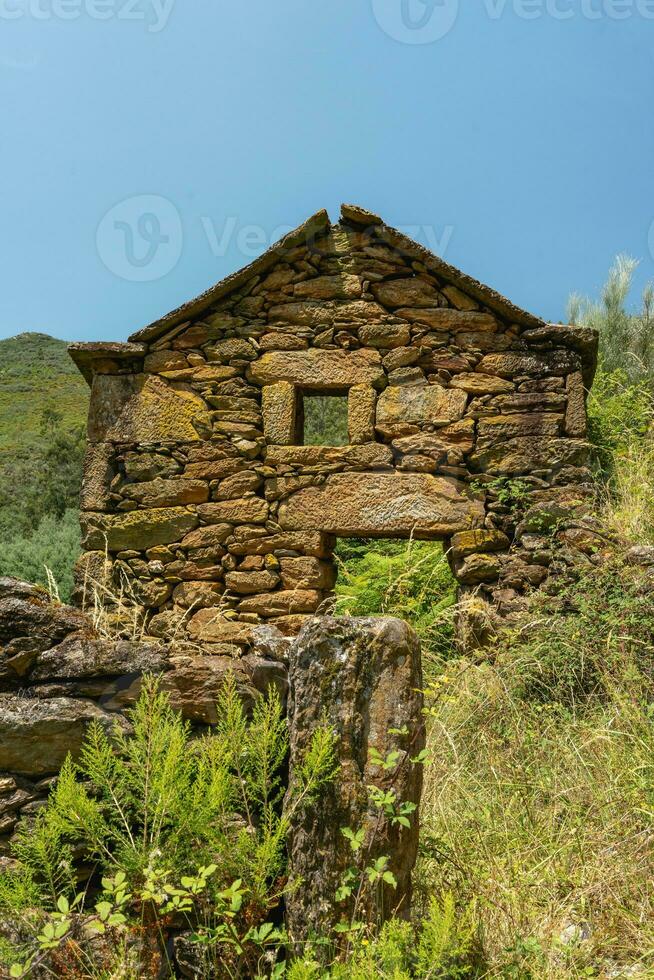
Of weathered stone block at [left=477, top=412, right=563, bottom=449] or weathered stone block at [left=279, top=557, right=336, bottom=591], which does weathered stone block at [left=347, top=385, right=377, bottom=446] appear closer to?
weathered stone block at [left=477, top=412, right=563, bottom=449]

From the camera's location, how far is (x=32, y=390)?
31266mm

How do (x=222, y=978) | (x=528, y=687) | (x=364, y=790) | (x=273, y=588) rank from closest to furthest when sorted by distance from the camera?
(x=222, y=978) < (x=364, y=790) < (x=528, y=687) < (x=273, y=588)

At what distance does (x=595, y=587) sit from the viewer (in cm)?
473

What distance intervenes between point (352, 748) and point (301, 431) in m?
4.26

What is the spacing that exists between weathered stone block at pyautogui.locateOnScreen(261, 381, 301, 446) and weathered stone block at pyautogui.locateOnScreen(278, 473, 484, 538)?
0.51m

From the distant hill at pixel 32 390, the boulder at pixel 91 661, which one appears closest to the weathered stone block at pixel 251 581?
the boulder at pixel 91 661

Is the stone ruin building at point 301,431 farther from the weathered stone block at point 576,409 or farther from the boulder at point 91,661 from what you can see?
the boulder at point 91,661

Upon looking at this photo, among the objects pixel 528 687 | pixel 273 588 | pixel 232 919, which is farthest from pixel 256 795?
pixel 273 588

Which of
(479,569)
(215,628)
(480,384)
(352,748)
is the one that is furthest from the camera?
(480,384)

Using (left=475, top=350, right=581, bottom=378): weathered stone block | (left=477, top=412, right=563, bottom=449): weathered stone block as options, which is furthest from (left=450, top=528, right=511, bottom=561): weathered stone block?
(left=475, top=350, right=581, bottom=378): weathered stone block

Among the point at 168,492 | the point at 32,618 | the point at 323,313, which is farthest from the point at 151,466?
the point at 32,618

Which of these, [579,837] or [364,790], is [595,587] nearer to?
[579,837]

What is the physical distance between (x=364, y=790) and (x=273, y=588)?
3.69 metres

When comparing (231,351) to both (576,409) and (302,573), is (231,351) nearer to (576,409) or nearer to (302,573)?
(302,573)
